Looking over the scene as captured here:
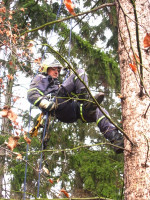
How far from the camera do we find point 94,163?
21.1 feet

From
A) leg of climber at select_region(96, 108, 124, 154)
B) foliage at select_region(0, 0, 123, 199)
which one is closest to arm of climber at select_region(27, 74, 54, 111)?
leg of climber at select_region(96, 108, 124, 154)

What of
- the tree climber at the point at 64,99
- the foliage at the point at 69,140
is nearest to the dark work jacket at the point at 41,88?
the tree climber at the point at 64,99

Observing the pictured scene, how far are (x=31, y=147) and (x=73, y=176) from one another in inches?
48.7

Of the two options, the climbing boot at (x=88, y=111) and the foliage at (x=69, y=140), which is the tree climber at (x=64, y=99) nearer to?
the climbing boot at (x=88, y=111)

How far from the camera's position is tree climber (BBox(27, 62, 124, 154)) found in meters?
3.75

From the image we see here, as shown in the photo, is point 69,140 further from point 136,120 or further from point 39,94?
point 136,120

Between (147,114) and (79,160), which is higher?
(147,114)

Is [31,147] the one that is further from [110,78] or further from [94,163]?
[110,78]

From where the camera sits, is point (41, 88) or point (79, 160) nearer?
point (41, 88)

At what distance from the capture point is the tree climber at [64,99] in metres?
3.75

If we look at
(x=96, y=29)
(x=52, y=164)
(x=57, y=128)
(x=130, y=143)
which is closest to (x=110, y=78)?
(x=57, y=128)

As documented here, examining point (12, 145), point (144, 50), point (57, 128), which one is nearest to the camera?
point (12, 145)

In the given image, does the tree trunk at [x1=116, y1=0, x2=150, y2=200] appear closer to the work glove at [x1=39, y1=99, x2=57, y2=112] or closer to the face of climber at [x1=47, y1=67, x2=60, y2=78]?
the work glove at [x1=39, y1=99, x2=57, y2=112]

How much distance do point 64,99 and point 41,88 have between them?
34cm
